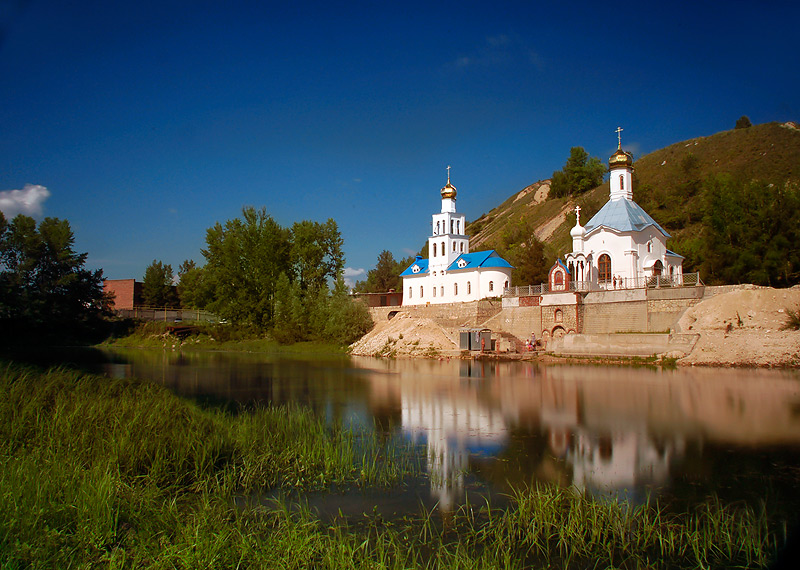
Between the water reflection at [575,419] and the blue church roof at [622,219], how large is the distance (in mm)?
15414

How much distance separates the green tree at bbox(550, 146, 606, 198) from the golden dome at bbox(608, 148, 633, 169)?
4499cm

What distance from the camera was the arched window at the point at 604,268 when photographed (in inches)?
1644

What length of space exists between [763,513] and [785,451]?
5.42 metres

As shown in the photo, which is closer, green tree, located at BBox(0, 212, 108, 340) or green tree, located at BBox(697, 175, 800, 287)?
green tree, located at BBox(697, 175, 800, 287)

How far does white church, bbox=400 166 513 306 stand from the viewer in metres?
51.6

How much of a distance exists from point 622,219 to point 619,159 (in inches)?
282

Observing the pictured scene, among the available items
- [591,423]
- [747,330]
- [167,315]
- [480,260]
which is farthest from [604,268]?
[167,315]

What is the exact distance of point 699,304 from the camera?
106 feet

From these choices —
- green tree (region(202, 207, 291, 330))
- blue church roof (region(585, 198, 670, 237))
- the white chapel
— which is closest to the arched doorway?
the white chapel

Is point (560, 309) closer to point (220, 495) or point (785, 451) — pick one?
point (785, 451)

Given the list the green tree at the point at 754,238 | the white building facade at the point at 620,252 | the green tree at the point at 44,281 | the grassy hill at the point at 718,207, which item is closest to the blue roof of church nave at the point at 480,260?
the grassy hill at the point at 718,207

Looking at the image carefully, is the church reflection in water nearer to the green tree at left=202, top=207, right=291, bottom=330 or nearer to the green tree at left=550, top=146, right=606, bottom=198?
the green tree at left=202, top=207, right=291, bottom=330

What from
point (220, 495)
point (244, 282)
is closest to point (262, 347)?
point (244, 282)

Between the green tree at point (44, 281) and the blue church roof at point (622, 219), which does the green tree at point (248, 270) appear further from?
the blue church roof at point (622, 219)
